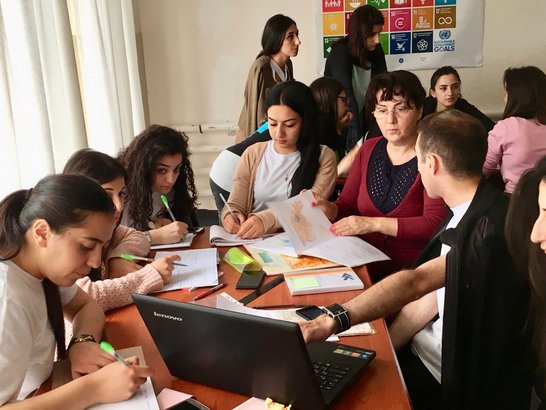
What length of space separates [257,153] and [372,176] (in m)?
0.53

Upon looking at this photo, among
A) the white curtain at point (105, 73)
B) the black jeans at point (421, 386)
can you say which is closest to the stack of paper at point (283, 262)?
the black jeans at point (421, 386)

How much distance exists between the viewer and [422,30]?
4250mm

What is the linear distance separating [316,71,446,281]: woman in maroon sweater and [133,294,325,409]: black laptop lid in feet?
3.04

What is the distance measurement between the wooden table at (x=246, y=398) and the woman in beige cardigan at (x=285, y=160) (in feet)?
2.45

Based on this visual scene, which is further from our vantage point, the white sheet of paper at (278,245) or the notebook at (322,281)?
the white sheet of paper at (278,245)

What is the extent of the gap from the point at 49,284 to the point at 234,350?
0.46 metres

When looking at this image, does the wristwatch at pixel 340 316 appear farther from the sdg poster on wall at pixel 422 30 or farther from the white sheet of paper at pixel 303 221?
the sdg poster on wall at pixel 422 30

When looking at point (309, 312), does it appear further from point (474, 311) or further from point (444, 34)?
point (444, 34)

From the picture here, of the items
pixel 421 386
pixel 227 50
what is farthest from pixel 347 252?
pixel 227 50

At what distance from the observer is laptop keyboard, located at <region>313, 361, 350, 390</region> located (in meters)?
1.00

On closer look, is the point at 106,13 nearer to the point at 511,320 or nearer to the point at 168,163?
the point at 168,163

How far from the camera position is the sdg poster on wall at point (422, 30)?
4176 mm

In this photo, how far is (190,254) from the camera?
1.79 meters

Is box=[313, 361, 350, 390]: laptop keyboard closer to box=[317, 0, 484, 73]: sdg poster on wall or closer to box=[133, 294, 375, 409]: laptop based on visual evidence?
box=[133, 294, 375, 409]: laptop
